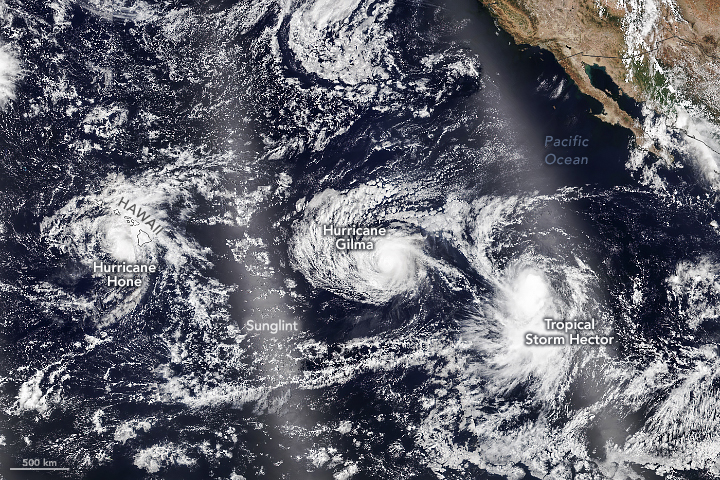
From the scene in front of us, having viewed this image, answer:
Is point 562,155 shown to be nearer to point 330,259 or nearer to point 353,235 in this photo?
point 353,235

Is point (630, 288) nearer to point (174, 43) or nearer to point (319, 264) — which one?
point (319, 264)

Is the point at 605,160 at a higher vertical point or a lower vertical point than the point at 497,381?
higher

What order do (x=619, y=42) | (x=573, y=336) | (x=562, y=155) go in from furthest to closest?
(x=619, y=42) → (x=562, y=155) → (x=573, y=336)

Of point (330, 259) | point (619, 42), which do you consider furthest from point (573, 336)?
point (619, 42)

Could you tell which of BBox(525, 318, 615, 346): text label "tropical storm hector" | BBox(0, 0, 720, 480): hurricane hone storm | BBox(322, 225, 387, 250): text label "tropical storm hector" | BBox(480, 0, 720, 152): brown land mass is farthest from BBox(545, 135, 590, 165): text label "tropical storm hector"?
BBox(322, 225, 387, 250): text label "tropical storm hector"

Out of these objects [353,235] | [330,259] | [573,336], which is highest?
[353,235]

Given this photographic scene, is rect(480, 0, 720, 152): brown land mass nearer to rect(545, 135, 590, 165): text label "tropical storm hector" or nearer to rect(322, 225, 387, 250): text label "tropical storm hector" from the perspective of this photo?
rect(545, 135, 590, 165): text label "tropical storm hector"

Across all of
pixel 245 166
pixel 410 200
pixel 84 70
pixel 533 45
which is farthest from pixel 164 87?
pixel 533 45

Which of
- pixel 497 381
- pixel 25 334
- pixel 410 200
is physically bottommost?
pixel 497 381
